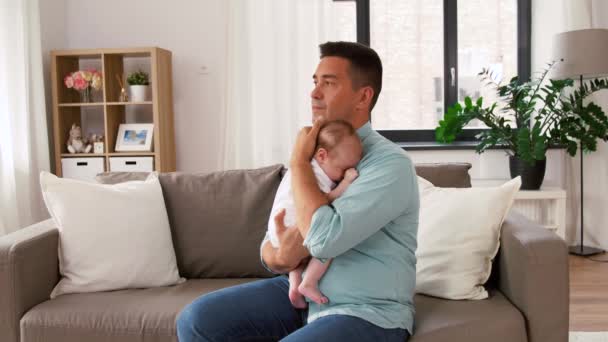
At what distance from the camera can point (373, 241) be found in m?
1.61

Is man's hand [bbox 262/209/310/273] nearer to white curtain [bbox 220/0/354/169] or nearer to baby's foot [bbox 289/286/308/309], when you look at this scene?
baby's foot [bbox 289/286/308/309]

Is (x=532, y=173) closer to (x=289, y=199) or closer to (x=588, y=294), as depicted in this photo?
(x=588, y=294)

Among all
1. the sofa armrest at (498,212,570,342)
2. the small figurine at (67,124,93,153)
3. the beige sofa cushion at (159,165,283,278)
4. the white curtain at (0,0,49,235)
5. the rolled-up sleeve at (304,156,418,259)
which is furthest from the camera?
the small figurine at (67,124,93,153)

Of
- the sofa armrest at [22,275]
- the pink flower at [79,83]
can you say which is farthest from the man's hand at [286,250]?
the pink flower at [79,83]

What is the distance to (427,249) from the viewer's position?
6.98 ft

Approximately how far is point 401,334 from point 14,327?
1.22 metres

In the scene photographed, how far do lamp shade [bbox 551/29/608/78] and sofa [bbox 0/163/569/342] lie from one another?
213 centimetres

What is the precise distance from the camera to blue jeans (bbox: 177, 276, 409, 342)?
1.58 m

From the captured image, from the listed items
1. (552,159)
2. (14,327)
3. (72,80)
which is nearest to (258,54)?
(72,80)

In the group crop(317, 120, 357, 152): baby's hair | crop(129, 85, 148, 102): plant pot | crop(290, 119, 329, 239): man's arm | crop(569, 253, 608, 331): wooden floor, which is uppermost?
crop(129, 85, 148, 102): plant pot

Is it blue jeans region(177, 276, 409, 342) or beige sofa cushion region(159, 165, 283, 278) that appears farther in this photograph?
beige sofa cushion region(159, 165, 283, 278)

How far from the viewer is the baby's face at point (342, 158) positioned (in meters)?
1.63

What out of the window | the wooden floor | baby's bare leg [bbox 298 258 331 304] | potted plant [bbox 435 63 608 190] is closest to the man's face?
baby's bare leg [bbox 298 258 331 304]

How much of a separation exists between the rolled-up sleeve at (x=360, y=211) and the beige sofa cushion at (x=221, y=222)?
88cm
